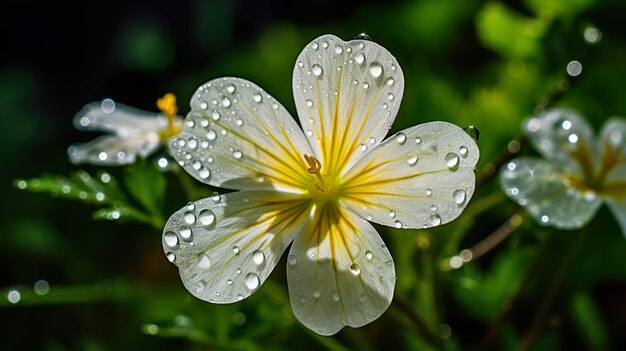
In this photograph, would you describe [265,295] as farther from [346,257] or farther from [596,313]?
[596,313]

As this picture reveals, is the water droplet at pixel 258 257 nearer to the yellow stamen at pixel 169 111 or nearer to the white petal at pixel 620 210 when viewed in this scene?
the yellow stamen at pixel 169 111

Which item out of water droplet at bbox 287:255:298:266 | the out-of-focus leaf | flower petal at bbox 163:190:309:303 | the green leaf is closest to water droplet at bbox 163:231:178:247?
flower petal at bbox 163:190:309:303

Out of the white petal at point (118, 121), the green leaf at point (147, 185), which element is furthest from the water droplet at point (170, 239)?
the white petal at point (118, 121)

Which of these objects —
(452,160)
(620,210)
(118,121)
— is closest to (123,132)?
(118,121)

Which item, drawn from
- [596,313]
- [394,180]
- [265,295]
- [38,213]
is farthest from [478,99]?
[38,213]

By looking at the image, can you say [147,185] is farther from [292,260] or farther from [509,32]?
[509,32]
